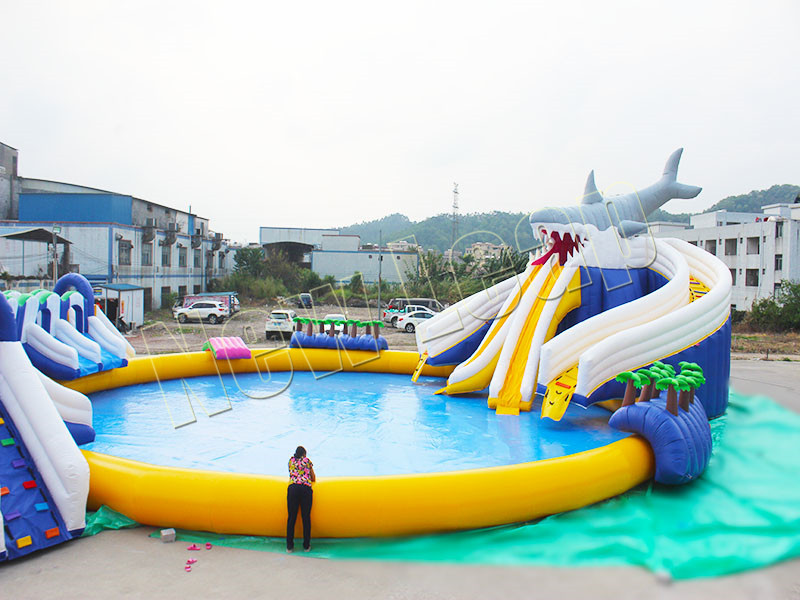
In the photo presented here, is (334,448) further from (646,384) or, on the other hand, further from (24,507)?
(646,384)

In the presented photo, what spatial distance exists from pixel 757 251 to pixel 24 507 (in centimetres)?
3102

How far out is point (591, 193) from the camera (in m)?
9.59

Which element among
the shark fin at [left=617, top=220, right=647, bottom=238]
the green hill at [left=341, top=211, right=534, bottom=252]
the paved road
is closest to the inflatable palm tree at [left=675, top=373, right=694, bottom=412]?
the paved road

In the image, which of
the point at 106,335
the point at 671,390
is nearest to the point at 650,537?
the point at 671,390

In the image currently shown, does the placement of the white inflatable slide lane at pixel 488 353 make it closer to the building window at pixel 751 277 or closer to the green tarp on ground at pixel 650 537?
the green tarp on ground at pixel 650 537

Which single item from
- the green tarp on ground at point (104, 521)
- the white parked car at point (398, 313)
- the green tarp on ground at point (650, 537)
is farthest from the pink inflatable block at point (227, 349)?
the white parked car at point (398, 313)

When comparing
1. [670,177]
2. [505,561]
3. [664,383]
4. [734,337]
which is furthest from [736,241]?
[505,561]

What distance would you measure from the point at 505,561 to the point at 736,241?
29250 millimetres

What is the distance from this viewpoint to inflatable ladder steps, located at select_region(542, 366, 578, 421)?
817 cm

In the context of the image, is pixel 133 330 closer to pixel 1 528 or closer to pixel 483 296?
pixel 483 296

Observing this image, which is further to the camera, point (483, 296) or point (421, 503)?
point (483, 296)

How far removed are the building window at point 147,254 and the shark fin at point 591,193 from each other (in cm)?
2285

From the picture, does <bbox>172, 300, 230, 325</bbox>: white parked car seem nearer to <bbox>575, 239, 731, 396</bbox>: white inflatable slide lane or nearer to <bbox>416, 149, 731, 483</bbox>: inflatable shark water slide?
<bbox>416, 149, 731, 483</bbox>: inflatable shark water slide

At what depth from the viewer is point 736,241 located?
29125 mm
